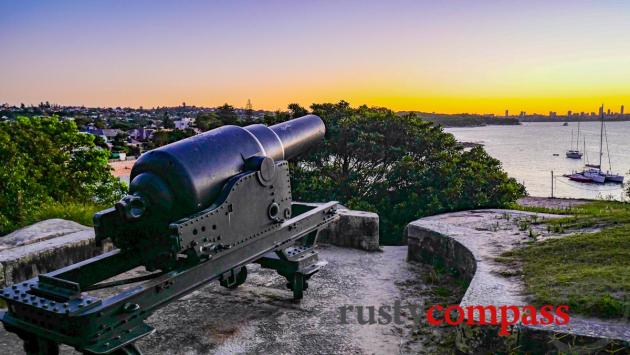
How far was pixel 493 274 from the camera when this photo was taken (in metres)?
4.25

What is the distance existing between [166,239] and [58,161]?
32.4ft


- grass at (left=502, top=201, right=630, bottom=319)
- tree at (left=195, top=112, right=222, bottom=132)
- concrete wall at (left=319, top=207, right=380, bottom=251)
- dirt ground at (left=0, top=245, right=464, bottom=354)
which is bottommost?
dirt ground at (left=0, top=245, right=464, bottom=354)

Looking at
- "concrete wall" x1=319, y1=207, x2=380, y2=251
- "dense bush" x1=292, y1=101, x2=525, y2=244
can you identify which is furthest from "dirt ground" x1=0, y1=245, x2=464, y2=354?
"dense bush" x1=292, y1=101, x2=525, y2=244

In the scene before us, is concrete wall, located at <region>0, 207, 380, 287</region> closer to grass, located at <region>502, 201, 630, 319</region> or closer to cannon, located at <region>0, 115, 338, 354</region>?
cannon, located at <region>0, 115, 338, 354</region>

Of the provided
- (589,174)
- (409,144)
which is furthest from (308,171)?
(589,174)

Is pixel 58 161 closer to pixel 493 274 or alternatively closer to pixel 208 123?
pixel 208 123

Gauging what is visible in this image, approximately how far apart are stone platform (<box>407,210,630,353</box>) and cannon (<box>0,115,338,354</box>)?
5.12 ft

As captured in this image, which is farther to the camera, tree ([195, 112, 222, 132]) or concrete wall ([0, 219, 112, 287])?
tree ([195, 112, 222, 132])

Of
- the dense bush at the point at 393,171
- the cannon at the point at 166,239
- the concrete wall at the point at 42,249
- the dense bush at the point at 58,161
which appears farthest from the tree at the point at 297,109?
the cannon at the point at 166,239

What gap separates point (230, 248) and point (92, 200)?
9056 millimetres

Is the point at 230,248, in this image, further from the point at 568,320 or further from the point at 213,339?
the point at 568,320

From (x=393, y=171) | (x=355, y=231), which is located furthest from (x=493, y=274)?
(x=393, y=171)

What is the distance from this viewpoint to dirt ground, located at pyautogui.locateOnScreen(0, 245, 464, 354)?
146 inches

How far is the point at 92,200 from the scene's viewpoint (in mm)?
11664
